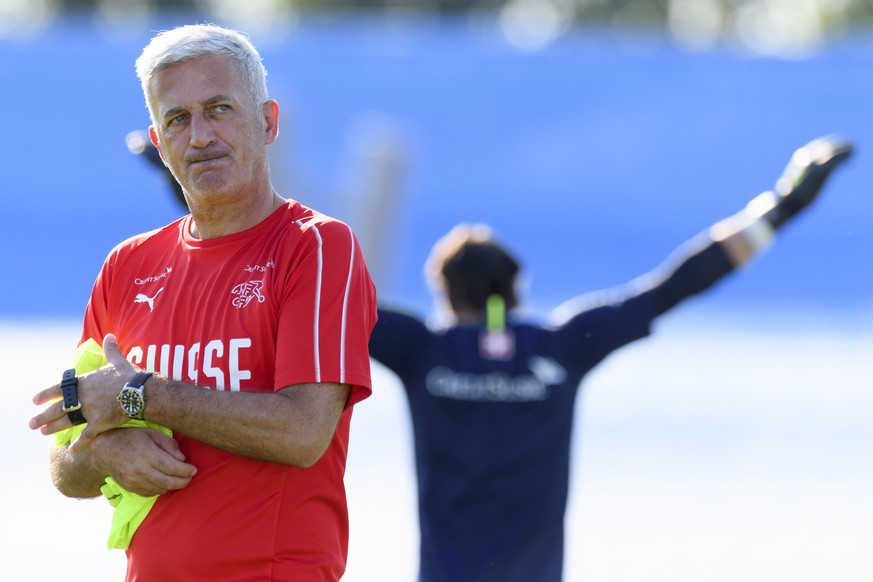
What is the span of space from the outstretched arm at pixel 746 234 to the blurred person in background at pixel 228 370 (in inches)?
71.2

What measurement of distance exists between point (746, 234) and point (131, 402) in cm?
254

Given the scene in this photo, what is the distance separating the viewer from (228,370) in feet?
9.05

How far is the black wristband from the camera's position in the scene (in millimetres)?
2744

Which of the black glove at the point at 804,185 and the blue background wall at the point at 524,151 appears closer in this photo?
the black glove at the point at 804,185

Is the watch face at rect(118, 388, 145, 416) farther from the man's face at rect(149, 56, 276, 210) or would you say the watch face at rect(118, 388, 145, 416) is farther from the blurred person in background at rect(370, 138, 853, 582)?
the blurred person in background at rect(370, 138, 853, 582)

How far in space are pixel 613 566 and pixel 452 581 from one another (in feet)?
8.86

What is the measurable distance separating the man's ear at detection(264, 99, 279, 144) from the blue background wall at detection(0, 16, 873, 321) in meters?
12.2

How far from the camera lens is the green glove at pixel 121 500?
2789 millimetres

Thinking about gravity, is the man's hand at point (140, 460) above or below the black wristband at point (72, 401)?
below

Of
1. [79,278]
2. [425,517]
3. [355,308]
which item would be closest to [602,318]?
[425,517]

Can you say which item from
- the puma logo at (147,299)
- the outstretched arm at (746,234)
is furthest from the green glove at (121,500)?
the outstretched arm at (746,234)

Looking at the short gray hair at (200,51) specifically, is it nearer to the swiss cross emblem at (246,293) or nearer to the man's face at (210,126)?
Result: the man's face at (210,126)

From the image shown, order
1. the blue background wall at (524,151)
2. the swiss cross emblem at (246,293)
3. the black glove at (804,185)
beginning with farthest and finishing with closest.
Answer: the blue background wall at (524,151) < the black glove at (804,185) < the swiss cross emblem at (246,293)

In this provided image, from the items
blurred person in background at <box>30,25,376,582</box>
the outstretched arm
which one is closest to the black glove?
the outstretched arm
